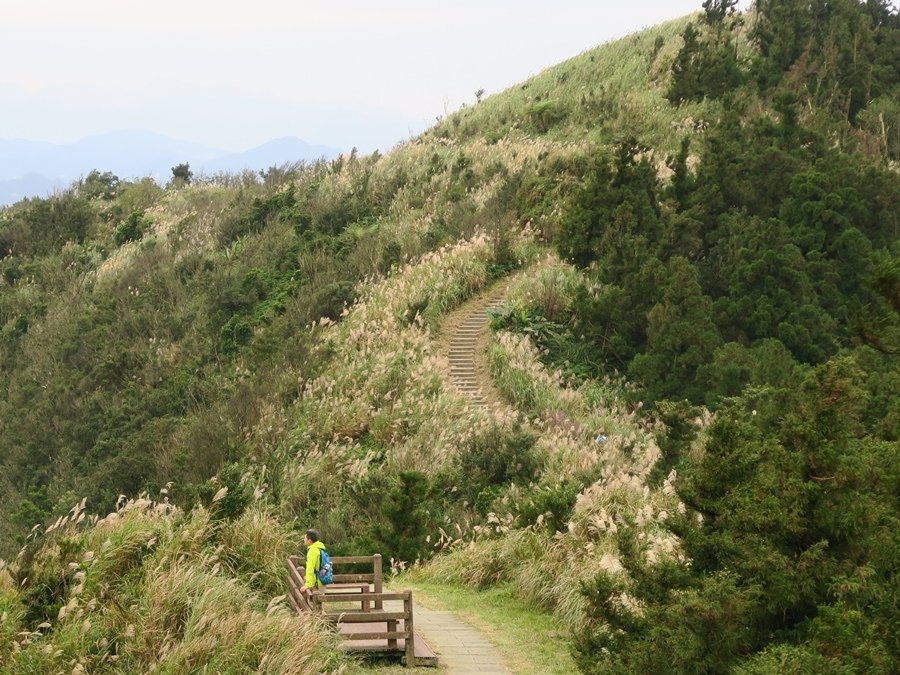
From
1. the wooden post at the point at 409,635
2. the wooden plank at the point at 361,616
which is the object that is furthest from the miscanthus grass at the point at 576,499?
the wooden plank at the point at 361,616

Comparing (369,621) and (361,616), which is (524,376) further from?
(361,616)

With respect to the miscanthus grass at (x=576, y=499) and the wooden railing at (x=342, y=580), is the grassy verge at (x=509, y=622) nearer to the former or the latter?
the miscanthus grass at (x=576, y=499)

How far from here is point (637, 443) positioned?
19.3 metres

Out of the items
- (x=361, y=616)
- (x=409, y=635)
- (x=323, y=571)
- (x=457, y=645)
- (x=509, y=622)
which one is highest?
(x=323, y=571)

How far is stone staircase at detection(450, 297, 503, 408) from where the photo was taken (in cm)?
2294

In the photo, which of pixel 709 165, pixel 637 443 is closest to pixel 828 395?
pixel 637 443

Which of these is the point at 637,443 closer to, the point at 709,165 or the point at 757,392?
the point at 757,392

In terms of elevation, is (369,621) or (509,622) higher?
(369,621)

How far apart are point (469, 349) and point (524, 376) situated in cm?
238

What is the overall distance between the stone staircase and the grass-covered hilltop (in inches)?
15.0

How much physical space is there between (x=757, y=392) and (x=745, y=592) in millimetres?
7241

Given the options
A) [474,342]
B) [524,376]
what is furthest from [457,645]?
[474,342]

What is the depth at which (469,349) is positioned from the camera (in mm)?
24734

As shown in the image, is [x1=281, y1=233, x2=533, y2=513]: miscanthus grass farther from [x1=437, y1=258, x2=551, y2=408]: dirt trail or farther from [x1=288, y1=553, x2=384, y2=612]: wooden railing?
[x1=288, y1=553, x2=384, y2=612]: wooden railing
